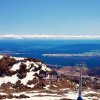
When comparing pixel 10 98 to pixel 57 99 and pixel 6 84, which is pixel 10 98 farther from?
pixel 6 84

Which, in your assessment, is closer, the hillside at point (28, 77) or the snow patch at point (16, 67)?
the hillside at point (28, 77)

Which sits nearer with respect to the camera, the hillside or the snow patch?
the hillside

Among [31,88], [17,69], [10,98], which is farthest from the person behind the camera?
[17,69]

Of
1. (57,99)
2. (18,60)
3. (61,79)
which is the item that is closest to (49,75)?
(61,79)

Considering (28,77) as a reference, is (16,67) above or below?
above

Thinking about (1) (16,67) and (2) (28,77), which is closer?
(2) (28,77)

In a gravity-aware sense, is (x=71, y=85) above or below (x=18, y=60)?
below

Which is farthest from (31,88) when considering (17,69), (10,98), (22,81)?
(10,98)

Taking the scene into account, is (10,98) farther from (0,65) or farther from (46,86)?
(0,65)

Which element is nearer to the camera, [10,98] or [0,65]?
[10,98]

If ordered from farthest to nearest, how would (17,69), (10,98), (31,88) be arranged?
(17,69), (31,88), (10,98)
